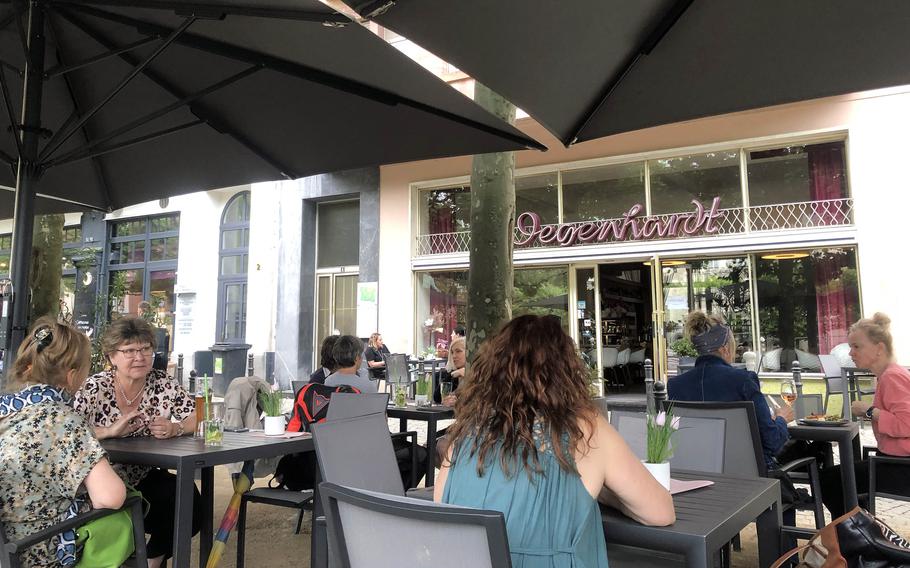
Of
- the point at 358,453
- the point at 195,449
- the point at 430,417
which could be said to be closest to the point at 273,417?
the point at 195,449

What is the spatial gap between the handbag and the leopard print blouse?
2.75 metres

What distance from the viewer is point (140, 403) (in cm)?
331

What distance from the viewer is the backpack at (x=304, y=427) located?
3629 millimetres

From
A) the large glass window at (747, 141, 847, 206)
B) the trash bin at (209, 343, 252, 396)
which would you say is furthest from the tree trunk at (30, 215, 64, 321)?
the large glass window at (747, 141, 847, 206)

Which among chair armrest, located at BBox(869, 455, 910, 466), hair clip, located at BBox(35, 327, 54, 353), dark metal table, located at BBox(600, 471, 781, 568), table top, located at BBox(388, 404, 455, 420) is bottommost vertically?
chair armrest, located at BBox(869, 455, 910, 466)

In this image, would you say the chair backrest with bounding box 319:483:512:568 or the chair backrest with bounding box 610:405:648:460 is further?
the chair backrest with bounding box 610:405:648:460

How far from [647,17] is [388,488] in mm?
2241

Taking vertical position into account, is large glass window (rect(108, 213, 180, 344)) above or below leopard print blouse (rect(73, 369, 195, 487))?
above

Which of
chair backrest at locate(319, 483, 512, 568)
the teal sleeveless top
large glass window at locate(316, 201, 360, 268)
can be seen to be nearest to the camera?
chair backrest at locate(319, 483, 512, 568)

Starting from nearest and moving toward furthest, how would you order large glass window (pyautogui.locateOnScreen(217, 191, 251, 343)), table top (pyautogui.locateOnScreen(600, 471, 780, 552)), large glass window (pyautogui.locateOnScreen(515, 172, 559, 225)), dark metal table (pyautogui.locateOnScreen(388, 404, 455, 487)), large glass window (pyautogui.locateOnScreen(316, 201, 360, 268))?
table top (pyautogui.locateOnScreen(600, 471, 780, 552))
dark metal table (pyautogui.locateOnScreen(388, 404, 455, 487))
large glass window (pyautogui.locateOnScreen(515, 172, 559, 225))
large glass window (pyautogui.locateOnScreen(316, 201, 360, 268))
large glass window (pyautogui.locateOnScreen(217, 191, 251, 343))

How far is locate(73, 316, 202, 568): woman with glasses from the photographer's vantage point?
3.05 m

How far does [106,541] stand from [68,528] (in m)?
0.19

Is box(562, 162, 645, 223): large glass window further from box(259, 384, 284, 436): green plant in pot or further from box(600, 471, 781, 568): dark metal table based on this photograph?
box(600, 471, 781, 568): dark metal table

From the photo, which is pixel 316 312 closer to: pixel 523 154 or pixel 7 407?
pixel 523 154
